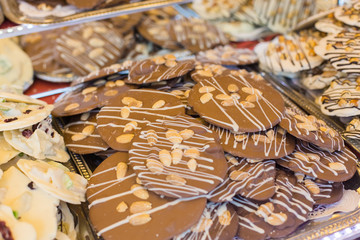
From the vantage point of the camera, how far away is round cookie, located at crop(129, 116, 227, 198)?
1.26 m

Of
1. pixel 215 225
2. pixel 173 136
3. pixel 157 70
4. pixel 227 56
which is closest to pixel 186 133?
pixel 173 136

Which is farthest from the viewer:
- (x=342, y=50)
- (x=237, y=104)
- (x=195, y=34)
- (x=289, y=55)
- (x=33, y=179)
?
(x=195, y=34)

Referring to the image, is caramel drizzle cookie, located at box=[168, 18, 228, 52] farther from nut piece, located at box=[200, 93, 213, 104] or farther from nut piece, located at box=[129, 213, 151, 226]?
nut piece, located at box=[129, 213, 151, 226]

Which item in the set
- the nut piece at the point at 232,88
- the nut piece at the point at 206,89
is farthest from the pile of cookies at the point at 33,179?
the nut piece at the point at 232,88

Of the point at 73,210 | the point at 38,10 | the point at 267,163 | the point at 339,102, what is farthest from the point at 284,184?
the point at 38,10

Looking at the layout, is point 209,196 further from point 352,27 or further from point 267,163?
point 352,27

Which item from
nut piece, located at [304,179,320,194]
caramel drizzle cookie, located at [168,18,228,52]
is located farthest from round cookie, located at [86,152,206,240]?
caramel drizzle cookie, located at [168,18,228,52]

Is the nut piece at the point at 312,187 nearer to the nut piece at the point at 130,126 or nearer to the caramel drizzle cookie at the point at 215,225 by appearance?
the caramel drizzle cookie at the point at 215,225

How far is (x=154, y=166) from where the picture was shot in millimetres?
1297

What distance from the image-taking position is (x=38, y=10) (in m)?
2.06

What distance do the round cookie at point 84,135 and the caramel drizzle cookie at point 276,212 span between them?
0.63 meters

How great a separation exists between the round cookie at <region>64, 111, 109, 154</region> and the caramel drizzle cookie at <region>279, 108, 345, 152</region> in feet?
2.52

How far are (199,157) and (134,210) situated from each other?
0.99ft

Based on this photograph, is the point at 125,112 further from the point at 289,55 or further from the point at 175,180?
the point at 289,55
